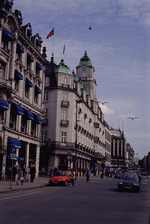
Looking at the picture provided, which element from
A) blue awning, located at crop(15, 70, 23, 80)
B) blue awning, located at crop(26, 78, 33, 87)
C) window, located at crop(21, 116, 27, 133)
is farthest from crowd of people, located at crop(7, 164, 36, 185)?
blue awning, located at crop(26, 78, 33, 87)

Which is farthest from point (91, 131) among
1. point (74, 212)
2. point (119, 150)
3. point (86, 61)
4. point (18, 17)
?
point (119, 150)

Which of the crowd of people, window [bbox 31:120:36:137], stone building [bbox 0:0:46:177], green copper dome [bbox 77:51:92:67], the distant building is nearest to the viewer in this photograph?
the crowd of people

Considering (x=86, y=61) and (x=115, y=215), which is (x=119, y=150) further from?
(x=115, y=215)

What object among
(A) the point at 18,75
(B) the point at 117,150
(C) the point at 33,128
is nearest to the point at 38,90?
(C) the point at 33,128

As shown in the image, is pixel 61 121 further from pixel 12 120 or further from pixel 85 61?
pixel 85 61

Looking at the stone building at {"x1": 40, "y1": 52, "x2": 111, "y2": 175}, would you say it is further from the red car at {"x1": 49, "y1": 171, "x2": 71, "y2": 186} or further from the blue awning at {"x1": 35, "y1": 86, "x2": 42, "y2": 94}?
the red car at {"x1": 49, "y1": 171, "x2": 71, "y2": 186}

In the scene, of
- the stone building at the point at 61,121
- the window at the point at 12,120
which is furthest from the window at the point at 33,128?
the stone building at the point at 61,121

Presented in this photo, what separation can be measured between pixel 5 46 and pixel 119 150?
454 ft

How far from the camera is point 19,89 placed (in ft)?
112

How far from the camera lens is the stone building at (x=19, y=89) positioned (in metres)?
29.8

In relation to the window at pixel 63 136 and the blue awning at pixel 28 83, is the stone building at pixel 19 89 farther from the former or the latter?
the window at pixel 63 136

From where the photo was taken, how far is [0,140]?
29.4 metres

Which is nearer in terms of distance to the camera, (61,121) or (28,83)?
(28,83)

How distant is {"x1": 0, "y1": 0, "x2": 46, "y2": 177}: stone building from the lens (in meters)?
29.8
